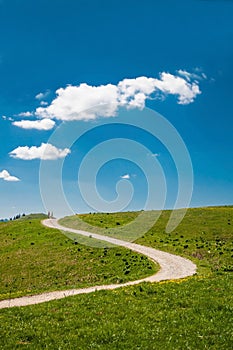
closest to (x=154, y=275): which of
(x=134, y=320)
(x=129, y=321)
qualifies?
(x=134, y=320)

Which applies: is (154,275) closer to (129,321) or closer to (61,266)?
(61,266)

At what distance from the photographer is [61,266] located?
38500mm

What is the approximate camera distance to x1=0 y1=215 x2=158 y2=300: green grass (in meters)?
32.0

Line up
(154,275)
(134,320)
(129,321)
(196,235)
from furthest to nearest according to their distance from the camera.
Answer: (196,235) → (154,275) → (134,320) → (129,321)

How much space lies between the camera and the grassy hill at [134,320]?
13.4 m

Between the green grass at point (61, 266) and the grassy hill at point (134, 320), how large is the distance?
8.35m

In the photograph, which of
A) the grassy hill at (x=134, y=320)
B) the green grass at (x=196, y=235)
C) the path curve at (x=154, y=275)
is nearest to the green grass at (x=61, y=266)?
the path curve at (x=154, y=275)

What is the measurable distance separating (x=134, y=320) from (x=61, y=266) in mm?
24213

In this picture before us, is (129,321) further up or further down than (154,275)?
further up

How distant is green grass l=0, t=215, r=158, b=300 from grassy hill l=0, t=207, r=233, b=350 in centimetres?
835

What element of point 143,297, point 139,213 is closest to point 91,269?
point 143,297

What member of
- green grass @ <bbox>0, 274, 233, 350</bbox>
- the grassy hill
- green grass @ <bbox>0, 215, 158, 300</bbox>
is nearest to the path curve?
green grass @ <bbox>0, 215, 158, 300</bbox>

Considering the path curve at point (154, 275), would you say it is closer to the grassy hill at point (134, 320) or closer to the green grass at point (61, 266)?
the green grass at point (61, 266)

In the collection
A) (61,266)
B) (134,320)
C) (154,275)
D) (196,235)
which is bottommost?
(154,275)
